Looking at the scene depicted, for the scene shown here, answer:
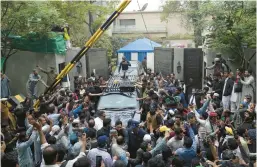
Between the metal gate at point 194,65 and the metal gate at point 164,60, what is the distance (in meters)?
0.89

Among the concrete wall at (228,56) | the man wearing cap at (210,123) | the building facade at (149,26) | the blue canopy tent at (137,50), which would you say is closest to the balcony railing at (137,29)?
the building facade at (149,26)

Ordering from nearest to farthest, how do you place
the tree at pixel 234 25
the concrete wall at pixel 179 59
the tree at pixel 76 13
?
the tree at pixel 234 25 < the concrete wall at pixel 179 59 < the tree at pixel 76 13

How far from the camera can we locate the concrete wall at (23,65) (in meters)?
15.9

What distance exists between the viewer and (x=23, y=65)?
632 inches

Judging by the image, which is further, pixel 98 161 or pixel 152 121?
pixel 152 121

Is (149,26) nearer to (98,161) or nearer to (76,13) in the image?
(76,13)

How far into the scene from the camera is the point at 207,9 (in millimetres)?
13992

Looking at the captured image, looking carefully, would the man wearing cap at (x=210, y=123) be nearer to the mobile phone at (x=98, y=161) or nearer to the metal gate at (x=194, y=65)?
the mobile phone at (x=98, y=161)

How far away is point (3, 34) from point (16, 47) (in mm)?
2151

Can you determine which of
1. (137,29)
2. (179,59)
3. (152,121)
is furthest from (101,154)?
(137,29)

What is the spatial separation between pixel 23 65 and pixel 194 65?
873 cm

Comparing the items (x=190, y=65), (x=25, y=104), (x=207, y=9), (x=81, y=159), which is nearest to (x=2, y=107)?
(x=25, y=104)

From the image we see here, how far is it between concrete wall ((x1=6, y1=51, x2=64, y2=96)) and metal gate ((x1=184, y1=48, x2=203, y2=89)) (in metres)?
6.84

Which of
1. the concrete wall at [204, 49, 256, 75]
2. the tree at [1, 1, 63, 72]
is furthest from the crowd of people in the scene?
the concrete wall at [204, 49, 256, 75]
